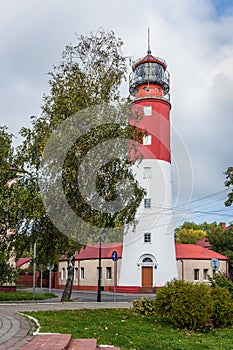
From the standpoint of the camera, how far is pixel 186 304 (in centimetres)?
1109

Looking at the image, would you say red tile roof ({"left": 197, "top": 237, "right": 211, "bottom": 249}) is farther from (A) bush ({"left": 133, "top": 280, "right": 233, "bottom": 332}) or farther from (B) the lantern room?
(A) bush ({"left": 133, "top": 280, "right": 233, "bottom": 332})

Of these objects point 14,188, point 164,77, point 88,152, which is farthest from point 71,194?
point 164,77

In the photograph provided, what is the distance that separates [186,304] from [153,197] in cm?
2346

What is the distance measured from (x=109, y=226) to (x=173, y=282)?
3982 mm

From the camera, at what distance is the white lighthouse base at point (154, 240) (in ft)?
114

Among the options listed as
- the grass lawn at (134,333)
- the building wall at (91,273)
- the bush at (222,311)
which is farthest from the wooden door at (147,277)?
the bush at (222,311)

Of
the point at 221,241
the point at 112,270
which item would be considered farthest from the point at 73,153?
the point at 221,241

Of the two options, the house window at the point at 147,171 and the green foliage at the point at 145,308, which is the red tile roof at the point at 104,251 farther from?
the green foliage at the point at 145,308

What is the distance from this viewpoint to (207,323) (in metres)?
12.0

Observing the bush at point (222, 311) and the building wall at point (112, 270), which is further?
the building wall at point (112, 270)

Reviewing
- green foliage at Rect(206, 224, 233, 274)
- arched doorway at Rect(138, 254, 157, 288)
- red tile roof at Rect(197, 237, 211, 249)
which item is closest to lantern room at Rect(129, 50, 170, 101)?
arched doorway at Rect(138, 254, 157, 288)

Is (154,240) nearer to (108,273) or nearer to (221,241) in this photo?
(108,273)

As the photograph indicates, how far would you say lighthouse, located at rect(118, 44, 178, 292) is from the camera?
34.5 metres

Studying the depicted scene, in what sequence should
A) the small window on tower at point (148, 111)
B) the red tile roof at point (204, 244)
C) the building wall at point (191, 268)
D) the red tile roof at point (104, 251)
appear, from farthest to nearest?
the red tile roof at point (204, 244) → the red tile roof at point (104, 251) → the building wall at point (191, 268) → the small window on tower at point (148, 111)
